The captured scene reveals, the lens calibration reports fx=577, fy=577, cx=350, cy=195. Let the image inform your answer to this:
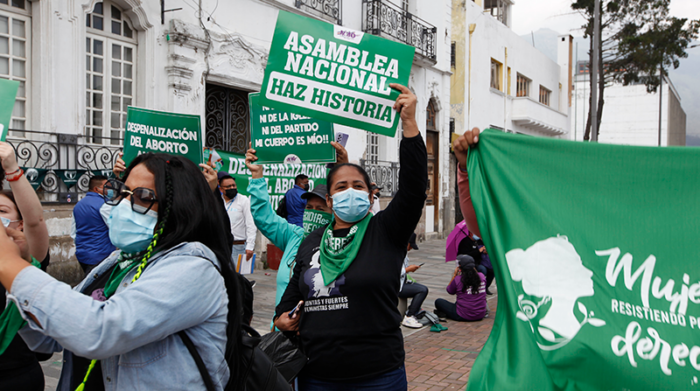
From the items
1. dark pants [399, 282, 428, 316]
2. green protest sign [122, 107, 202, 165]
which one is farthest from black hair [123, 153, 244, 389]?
dark pants [399, 282, 428, 316]

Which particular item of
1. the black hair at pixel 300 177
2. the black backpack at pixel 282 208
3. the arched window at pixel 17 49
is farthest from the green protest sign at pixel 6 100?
the arched window at pixel 17 49

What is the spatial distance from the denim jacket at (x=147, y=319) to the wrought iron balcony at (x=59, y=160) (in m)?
7.21

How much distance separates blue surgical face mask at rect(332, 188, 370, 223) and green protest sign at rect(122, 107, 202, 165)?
12.5 feet

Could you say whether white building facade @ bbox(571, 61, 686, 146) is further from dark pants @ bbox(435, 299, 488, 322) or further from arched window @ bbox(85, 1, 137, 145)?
arched window @ bbox(85, 1, 137, 145)

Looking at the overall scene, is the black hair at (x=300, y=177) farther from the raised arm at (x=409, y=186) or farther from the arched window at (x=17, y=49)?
the raised arm at (x=409, y=186)

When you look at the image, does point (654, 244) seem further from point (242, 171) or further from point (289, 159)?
point (242, 171)

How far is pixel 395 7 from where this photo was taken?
686 inches

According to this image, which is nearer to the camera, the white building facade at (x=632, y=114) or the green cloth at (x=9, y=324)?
the green cloth at (x=9, y=324)

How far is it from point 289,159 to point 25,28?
4.92 m

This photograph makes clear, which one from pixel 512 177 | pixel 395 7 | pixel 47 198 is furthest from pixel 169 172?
pixel 395 7

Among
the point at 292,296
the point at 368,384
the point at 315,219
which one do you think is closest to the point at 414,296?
the point at 315,219

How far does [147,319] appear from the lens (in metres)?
1.65

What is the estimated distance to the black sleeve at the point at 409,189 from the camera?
279 cm

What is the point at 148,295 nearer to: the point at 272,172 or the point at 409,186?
the point at 409,186
